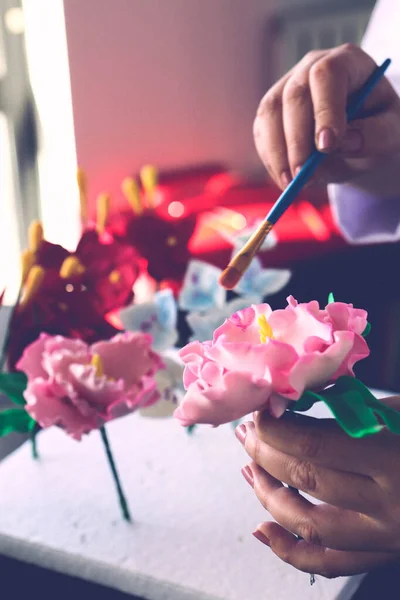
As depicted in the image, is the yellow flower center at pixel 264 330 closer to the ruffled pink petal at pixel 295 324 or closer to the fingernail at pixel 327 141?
the ruffled pink petal at pixel 295 324

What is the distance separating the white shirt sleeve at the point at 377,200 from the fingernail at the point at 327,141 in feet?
1.10

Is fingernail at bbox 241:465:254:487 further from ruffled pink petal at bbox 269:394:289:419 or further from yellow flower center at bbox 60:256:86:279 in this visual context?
yellow flower center at bbox 60:256:86:279

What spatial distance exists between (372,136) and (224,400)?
0.39 m

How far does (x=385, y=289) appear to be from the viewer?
1478 millimetres

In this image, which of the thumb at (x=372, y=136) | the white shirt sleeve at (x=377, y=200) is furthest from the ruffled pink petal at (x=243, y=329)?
the white shirt sleeve at (x=377, y=200)

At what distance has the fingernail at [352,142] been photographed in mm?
570

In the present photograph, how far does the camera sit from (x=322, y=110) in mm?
516

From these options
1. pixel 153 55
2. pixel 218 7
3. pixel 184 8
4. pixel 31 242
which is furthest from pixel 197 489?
pixel 218 7

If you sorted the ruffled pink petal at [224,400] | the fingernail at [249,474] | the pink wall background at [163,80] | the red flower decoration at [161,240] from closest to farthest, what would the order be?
1. the ruffled pink petal at [224,400]
2. the fingernail at [249,474]
3. the red flower decoration at [161,240]
4. the pink wall background at [163,80]

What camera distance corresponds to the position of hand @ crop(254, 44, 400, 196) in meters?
0.52

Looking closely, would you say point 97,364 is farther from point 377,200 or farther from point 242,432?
point 377,200

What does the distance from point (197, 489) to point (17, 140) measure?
1.66m

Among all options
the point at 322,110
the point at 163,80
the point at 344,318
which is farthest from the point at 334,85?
the point at 163,80

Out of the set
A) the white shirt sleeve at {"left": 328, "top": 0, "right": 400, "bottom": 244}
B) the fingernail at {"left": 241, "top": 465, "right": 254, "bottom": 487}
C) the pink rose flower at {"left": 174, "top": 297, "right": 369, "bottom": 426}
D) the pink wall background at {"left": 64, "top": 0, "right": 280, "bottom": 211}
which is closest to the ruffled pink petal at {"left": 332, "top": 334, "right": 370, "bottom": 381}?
the pink rose flower at {"left": 174, "top": 297, "right": 369, "bottom": 426}
